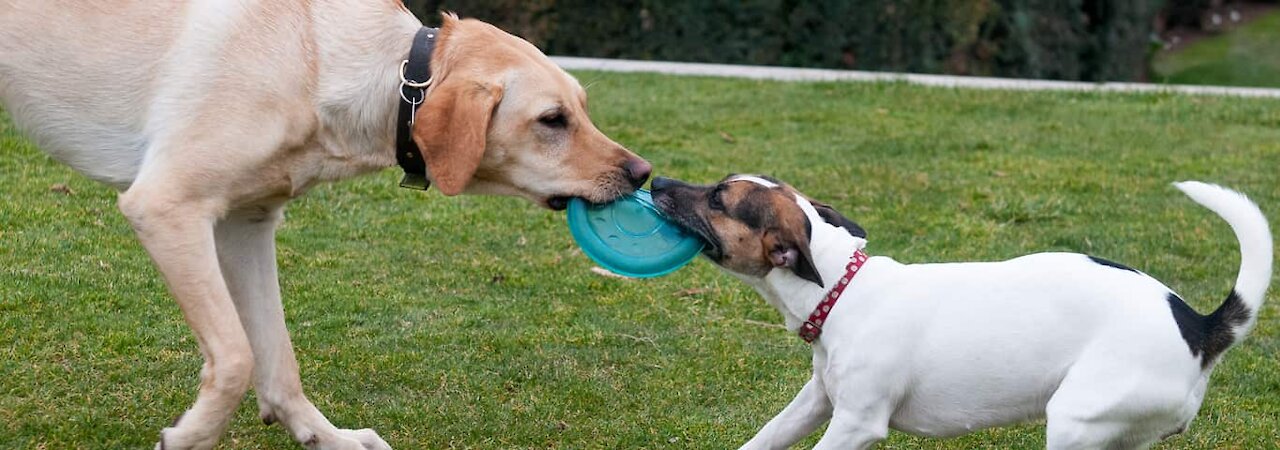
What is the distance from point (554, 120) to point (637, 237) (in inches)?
23.7

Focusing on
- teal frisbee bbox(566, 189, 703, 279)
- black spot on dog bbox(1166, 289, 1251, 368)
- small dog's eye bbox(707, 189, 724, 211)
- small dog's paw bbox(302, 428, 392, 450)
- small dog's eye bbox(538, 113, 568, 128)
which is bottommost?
small dog's paw bbox(302, 428, 392, 450)

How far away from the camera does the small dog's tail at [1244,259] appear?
15.3 feet

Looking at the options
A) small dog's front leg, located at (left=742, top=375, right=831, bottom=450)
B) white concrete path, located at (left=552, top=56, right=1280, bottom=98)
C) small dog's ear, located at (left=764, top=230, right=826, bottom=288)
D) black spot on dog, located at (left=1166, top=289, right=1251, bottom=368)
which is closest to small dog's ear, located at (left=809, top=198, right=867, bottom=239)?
small dog's ear, located at (left=764, top=230, right=826, bottom=288)

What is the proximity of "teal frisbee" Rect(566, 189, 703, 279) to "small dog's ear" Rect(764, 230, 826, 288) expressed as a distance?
32 centimetres

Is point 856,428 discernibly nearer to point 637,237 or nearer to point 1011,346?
point 1011,346

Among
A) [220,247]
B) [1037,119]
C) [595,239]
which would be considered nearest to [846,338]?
[595,239]

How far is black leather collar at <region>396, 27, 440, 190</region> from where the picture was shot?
16.0ft

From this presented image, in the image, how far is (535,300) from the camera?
7.28 metres

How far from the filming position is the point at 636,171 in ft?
16.7

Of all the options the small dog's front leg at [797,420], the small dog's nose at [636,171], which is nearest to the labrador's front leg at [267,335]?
the small dog's nose at [636,171]

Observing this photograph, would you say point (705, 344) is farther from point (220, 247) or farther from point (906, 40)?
point (906, 40)

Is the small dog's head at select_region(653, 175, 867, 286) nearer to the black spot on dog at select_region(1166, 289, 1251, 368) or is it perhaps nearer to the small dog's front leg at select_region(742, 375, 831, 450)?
the small dog's front leg at select_region(742, 375, 831, 450)

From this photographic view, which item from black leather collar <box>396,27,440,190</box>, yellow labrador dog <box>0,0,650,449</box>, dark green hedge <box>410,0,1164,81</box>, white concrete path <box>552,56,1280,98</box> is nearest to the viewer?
yellow labrador dog <box>0,0,650,449</box>

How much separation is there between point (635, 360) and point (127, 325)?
7.01ft
